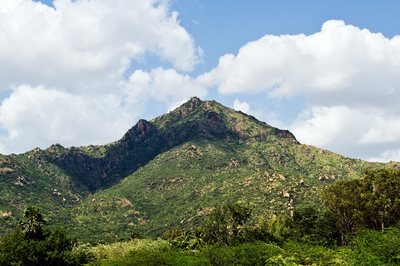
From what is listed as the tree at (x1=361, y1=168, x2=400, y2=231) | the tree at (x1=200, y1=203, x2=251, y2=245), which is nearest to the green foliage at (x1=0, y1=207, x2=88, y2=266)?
the tree at (x1=200, y1=203, x2=251, y2=245)

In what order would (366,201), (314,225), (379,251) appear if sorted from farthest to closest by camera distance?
(314,225), (366,201), (379,251)

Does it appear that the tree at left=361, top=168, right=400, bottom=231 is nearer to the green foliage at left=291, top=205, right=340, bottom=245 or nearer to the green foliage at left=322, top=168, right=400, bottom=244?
the green foliage at left=322, top=168, right=400, bottom=244

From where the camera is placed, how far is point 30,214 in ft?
315

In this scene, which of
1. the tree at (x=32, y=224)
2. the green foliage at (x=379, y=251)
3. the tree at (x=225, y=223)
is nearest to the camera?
the green foliage at (x=379, y=251)

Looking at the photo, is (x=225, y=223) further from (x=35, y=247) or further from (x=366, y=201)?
(x=35, y=247)

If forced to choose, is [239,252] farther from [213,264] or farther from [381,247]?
[381,247]

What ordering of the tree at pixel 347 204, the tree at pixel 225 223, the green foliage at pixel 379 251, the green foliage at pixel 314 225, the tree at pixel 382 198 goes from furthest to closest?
the tree at pixel 225 223
the green foliage at pixel 314 225
the tree at pixel 347 204
the tree at pixel 382 198
the green foliage at pixel 379 251

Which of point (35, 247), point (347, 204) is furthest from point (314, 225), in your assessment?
point (35, 247)

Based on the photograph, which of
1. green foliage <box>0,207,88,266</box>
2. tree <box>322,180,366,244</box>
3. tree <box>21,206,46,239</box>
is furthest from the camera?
tree <box>322,180,366,244</box>

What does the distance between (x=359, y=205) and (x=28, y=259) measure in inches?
2612

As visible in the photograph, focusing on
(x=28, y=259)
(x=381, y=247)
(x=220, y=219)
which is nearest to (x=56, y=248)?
(x=28, y=259)

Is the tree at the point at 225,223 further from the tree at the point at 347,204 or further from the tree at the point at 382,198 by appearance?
the tree at the point at 382,198

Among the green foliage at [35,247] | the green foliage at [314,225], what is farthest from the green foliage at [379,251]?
the green foliage at [314,225]

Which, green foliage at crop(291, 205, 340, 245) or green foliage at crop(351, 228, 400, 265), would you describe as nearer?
green foliage at crop(351, 228, 400, 265)
